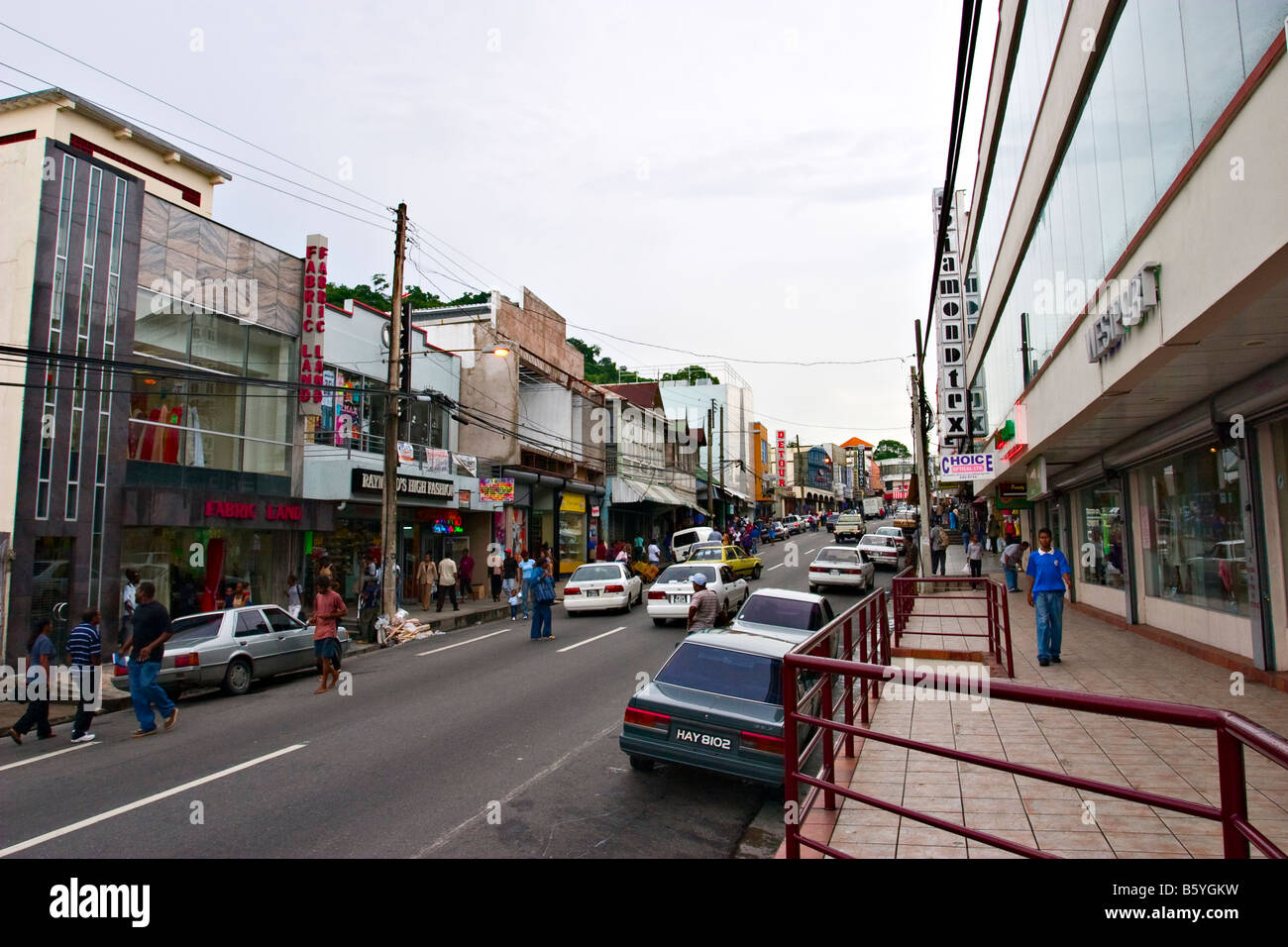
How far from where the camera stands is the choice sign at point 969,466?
75.5 feet

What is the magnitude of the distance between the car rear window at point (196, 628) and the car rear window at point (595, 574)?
1030 cm

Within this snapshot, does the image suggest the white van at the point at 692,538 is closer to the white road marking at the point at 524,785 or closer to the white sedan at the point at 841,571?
the white sedan at the point at 841,571

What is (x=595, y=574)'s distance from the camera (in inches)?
862

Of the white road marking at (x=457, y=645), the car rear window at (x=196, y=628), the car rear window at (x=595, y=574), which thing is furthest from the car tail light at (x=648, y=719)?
the car rear window at (x=595, y=574)

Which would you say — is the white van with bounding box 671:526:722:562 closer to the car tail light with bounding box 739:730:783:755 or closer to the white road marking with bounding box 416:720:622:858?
the white road marking with bounding box 416:720:622:858

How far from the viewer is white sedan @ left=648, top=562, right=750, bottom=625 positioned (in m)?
18.0

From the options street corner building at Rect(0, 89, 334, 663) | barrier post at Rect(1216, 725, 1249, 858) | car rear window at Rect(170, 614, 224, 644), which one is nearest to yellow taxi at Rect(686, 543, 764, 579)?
street corner building at Rect(0, 89, 334, 663)

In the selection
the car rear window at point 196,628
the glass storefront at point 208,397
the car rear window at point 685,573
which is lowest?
the car rear window at point 196,628

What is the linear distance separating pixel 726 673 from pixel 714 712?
28.3 inches

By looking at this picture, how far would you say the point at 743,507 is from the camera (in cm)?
8019

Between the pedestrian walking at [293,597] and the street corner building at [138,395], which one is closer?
the street corner building at [138,395]

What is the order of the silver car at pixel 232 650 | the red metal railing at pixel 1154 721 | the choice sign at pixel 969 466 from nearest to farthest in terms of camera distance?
the red metal railing at pixel 1154 721, the silver car at pixel 232 650, the choice sign at pixel 969 466
